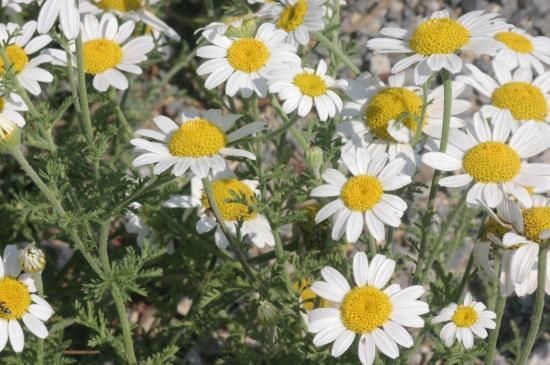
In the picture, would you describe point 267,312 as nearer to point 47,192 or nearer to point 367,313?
point 367,313

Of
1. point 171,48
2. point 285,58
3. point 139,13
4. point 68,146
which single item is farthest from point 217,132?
point 171,48

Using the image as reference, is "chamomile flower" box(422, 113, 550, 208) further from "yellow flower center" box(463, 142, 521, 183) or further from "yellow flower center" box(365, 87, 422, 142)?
"yellow flower center" box(365, 87, 422, 142)

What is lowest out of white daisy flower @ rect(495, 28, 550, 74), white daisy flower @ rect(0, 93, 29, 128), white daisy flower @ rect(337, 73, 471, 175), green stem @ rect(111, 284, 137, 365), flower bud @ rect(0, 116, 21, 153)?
green stem @ rect(111, 284, 137, 365)

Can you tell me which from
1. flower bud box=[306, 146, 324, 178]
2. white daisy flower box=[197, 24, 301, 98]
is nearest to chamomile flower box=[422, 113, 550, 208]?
flower bud box=[306, 146, 324, 178]

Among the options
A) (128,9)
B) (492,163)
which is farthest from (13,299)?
(492,163)

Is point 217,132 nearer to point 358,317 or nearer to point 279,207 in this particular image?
point 279,207

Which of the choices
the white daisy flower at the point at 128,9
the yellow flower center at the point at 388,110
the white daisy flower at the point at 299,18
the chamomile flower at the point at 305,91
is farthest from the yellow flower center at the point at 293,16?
the white daisy flower at the point at 128,9
